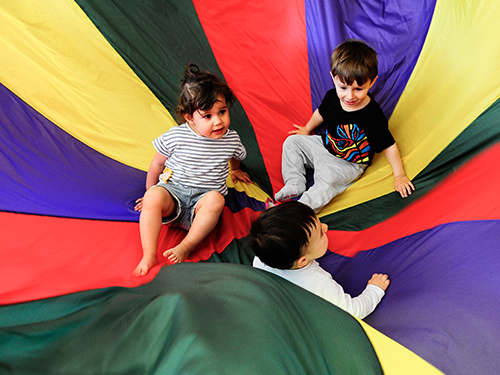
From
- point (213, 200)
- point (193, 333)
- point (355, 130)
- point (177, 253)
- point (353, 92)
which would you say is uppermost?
point (353, 92)

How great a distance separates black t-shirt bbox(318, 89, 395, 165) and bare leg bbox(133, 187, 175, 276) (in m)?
0.71

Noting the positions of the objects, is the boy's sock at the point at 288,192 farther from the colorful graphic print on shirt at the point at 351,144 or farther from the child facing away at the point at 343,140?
the colorful graphic print on shirt at the point at 351,144

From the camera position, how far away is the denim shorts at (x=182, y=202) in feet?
4.35

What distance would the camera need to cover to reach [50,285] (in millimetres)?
885

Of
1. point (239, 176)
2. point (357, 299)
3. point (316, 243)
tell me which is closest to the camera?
point (357, 299)

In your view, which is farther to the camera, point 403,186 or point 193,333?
point 403,186

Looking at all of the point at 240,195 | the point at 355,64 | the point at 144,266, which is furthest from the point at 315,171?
the point at 144,266

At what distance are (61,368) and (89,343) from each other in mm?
57

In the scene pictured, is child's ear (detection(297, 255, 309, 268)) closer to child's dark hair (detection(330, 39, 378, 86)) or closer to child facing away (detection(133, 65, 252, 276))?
child facing away (detection(133, 65, 252, 276))

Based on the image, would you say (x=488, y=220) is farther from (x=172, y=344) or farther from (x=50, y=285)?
(x=50, y=285)

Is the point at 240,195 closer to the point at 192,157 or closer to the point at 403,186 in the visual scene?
the point at 192,157

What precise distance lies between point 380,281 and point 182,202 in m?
0.73

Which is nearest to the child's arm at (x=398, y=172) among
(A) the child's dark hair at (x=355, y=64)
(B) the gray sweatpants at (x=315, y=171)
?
(B) the gray sweatpants at (x=315, y=171)

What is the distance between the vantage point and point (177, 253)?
1162 mm
